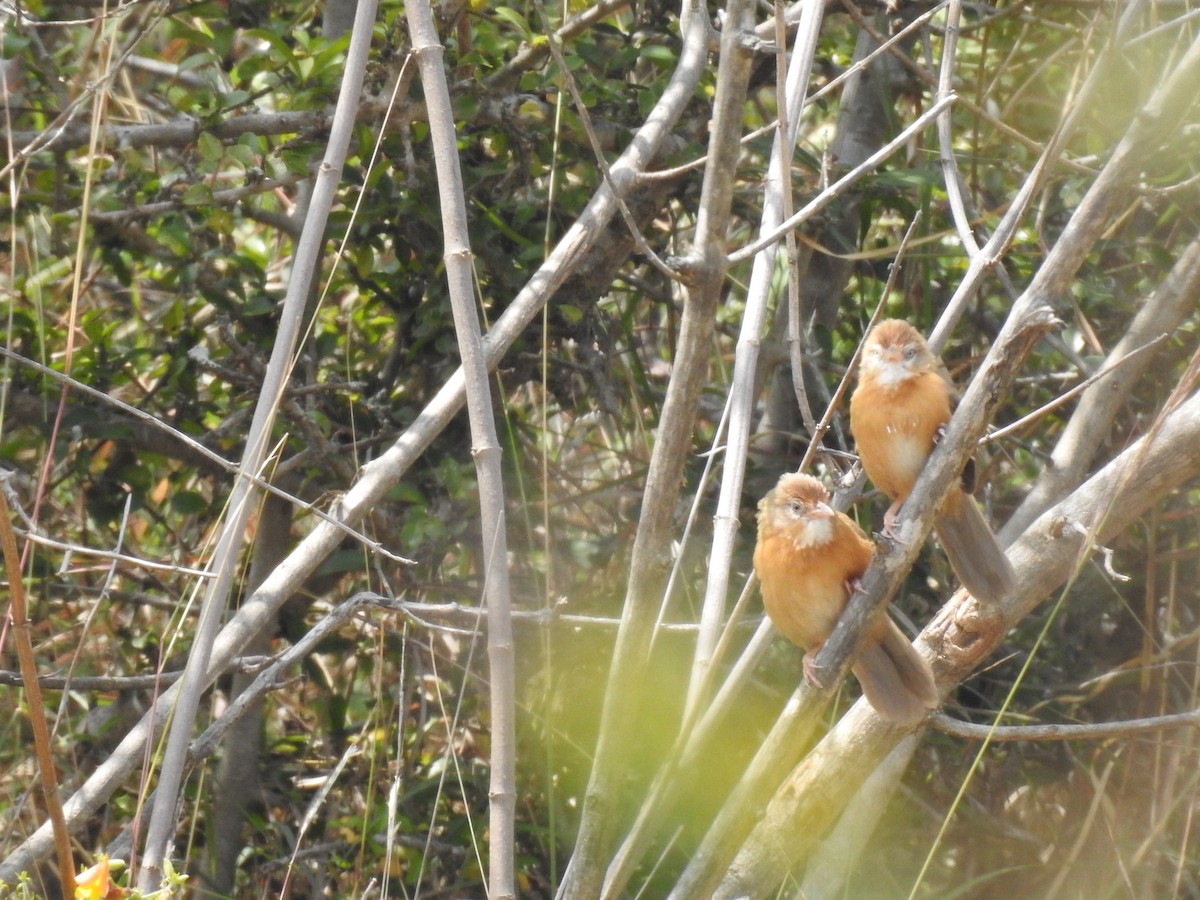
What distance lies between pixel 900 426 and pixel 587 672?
147 centimetres

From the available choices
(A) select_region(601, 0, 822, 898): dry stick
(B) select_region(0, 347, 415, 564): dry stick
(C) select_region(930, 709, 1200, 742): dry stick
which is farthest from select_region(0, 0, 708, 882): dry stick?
(C) select_region(930, 709, 1200, 742): dry stick

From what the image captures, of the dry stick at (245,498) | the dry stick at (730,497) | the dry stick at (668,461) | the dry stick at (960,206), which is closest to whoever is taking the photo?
the dry stick at (668,461)

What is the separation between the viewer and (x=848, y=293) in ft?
14.3

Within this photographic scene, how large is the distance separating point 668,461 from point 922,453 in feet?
3.33

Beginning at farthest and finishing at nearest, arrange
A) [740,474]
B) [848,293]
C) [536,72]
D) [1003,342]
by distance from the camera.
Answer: [848,293], [536,72], [740,474], [1003,342]

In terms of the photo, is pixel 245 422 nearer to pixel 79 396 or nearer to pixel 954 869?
pixel 79 396

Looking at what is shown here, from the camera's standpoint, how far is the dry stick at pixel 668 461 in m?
1.59

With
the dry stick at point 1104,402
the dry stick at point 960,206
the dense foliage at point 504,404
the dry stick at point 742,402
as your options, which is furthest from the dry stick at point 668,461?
the dry stick at point 1104,402

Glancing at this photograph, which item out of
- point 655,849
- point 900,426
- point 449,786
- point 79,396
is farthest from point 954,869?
point 79,396

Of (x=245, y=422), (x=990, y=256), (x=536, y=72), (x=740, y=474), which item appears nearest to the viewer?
(x=990, y=256)

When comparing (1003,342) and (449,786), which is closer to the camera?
(1003,342)

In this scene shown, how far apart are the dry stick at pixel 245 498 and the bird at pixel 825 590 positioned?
3.77 ft

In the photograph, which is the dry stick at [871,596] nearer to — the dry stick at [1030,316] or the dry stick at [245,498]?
the dry stick at [1030,316]

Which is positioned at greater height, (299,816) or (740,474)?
(740,474)
